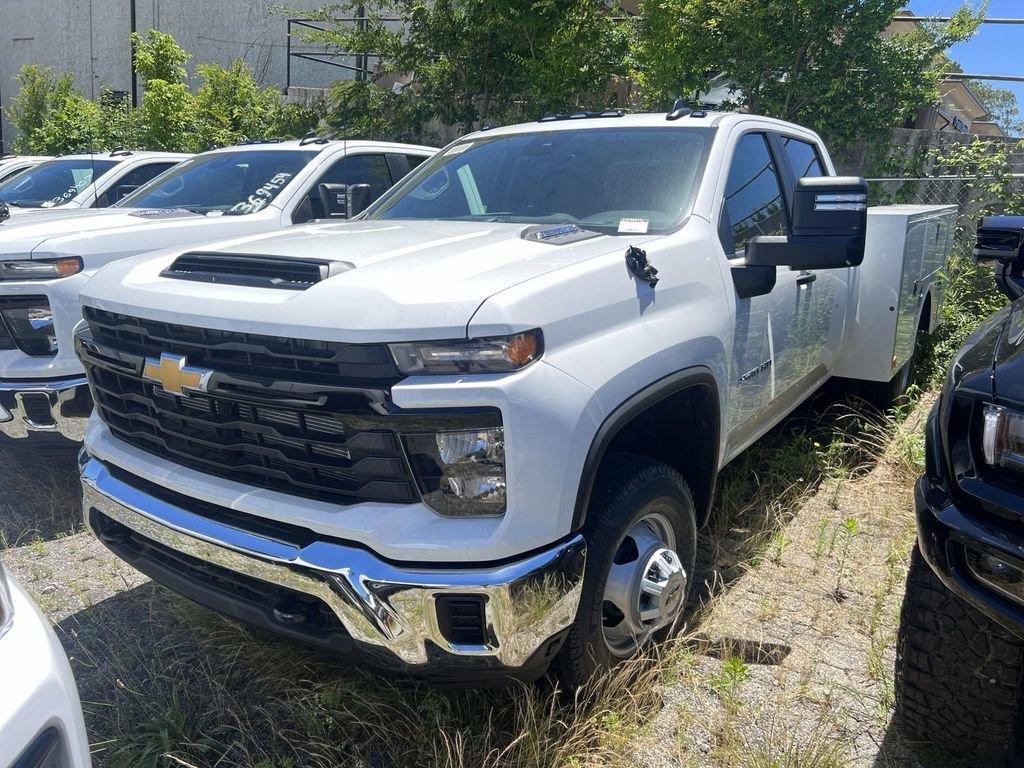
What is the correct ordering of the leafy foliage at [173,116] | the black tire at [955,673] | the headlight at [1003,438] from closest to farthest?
the headlight at [1003,438], the black tire at [955,673], the leafy foliage at [173,116]

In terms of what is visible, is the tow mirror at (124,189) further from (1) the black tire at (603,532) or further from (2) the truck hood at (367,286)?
(1) the black tire at (603,532)

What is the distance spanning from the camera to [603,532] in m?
2.34

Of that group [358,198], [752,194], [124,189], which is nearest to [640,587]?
[752,194]

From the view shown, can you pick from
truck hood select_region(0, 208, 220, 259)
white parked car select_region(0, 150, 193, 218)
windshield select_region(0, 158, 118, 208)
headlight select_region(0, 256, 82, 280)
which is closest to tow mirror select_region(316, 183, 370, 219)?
truck hood select_region(0, 208, 220, 259)

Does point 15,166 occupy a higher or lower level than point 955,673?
higher

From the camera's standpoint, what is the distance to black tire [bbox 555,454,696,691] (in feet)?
7.57

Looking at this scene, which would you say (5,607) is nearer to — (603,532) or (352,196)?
(603,532)

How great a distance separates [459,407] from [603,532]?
24.8 inches

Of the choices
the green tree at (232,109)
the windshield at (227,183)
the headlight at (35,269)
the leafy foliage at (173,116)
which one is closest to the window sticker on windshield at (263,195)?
the windshield at (227,183)

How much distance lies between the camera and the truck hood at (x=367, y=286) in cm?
204

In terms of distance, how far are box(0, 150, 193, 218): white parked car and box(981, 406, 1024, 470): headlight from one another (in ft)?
23.8

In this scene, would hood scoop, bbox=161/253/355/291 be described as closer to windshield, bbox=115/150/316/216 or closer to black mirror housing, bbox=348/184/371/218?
black mirror housing, bbox=348/184/371/218

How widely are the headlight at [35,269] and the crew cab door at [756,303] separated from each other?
10.2ft

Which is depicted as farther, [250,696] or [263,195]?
[263,195]
